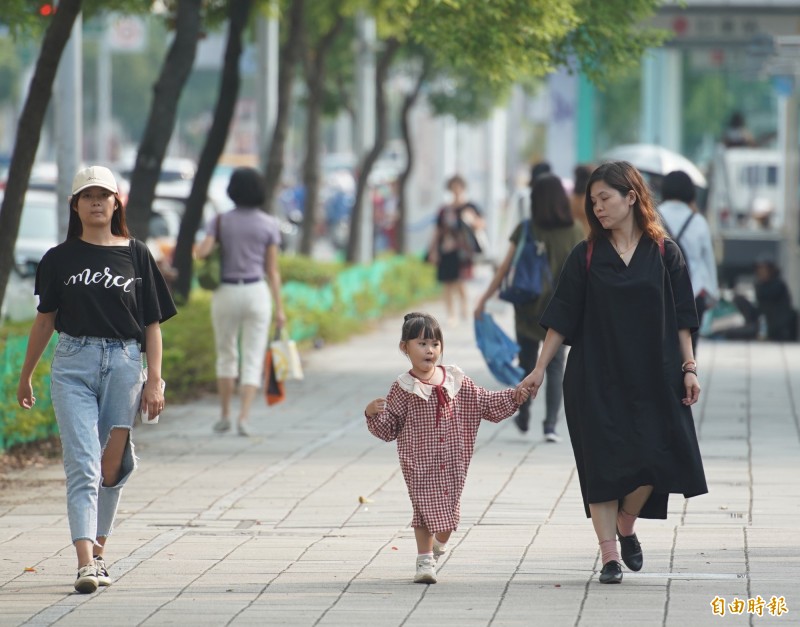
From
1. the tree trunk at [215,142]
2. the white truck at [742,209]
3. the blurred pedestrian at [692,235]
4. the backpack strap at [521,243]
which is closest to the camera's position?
the backpack strap at [521,243]

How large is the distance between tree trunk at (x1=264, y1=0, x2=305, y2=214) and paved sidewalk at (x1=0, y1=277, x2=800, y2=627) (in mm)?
5080

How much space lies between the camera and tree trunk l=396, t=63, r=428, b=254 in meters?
26.2

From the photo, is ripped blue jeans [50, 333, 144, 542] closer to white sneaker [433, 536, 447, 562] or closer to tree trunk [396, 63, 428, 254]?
white sneaker [433, 536, 447, 562]

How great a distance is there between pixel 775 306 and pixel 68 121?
9.19m

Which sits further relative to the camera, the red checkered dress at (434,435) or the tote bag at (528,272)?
the tote bag at (528,272)

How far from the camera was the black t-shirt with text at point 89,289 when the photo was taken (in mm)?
6562

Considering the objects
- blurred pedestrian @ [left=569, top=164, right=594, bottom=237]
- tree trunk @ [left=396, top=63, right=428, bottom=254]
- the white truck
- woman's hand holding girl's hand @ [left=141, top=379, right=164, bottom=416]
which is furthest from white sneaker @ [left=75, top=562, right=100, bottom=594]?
tree trunk @ [left=396, top=63, right=428, bottom=254]

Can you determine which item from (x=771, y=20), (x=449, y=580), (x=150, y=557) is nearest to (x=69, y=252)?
(x=150, y=557)

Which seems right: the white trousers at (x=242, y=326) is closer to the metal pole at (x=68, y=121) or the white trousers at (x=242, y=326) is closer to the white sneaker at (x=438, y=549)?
the metal pole at (x=68, y=121)

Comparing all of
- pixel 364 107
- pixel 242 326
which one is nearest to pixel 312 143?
pixel 364 107

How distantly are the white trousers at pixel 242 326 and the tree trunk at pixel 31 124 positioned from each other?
1.56m

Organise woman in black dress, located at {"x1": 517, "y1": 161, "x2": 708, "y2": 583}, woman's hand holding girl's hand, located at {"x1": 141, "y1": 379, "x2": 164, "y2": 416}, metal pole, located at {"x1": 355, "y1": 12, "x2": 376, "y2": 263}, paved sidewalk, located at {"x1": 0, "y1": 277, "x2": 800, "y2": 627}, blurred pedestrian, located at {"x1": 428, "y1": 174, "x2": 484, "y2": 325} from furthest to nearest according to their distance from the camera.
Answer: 1. metal pole, located at {"x1": 355, "y1": 12, "x2": 376, "y2": 263}
2. blurred pedestrian, located at {"x1": 428, "y1": 174, "x2": 484, "y2": 325}
3. woman's hand holding girl's hand, located at {"x1": 141, "y1": 379, "x2": 164, "y2": 416}
4. woman in black dress, located at {"x1": 517, "y1": 161, "x2": 708, "y2": 583}
5. paved sidewalk, located at {"x1": 0, "y1": 277, "x2": 800, "y2": 627}

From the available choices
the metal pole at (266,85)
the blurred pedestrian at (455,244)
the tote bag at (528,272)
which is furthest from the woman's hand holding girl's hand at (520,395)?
the blurred pedestrian at (455,244)

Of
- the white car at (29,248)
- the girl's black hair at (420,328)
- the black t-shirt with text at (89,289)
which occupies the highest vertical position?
the black t-shirt with text at (89,289)
